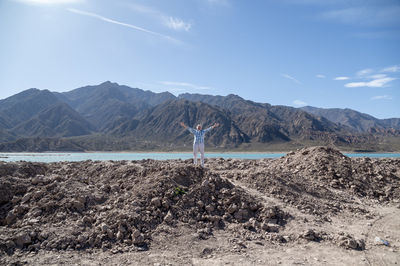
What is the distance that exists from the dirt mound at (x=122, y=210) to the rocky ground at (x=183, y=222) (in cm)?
2

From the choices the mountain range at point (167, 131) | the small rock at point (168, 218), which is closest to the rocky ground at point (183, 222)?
the small rock at point (168, 218)

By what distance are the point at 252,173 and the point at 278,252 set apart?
4934 mm

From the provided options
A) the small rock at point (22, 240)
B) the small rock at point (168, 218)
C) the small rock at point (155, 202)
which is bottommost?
the small rock at point (22, 240)

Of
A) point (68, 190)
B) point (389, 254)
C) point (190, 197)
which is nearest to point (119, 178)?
point (68, 190)

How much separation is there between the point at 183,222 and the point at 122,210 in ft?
5.14

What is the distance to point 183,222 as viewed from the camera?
666cm

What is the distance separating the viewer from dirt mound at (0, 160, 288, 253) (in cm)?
575

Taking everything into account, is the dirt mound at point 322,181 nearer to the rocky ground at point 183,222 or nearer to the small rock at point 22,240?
the rocky ground at point 183,222

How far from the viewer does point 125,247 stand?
5613 millimetres

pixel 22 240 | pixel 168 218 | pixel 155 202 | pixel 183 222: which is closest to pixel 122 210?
pixel 155 202

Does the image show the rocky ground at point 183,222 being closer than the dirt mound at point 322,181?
Yes

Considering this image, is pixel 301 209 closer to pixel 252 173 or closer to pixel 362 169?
pixel 252 173

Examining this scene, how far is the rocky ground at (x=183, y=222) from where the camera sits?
546 cm

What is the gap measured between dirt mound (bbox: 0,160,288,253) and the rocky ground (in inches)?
1.0
